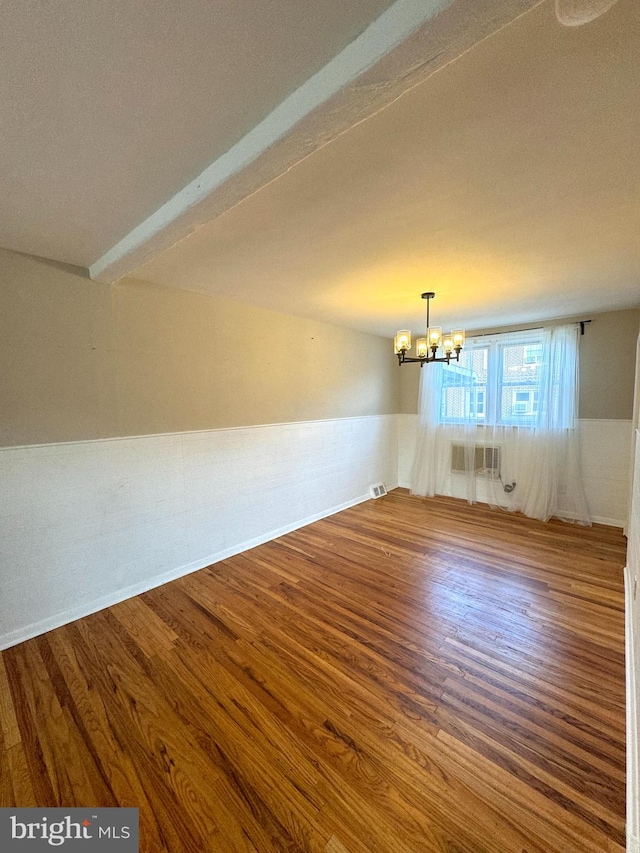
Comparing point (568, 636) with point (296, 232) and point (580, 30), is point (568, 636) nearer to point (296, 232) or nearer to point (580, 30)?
point (580, 30)

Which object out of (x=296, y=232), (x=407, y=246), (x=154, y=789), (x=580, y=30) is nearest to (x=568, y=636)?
(x=154, y=789)

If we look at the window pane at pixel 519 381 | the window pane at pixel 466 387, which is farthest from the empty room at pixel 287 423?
the window pane at pixel 466 387

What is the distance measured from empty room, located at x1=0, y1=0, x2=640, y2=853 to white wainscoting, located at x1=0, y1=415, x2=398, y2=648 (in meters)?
0.02

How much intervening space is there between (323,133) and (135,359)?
1.99m

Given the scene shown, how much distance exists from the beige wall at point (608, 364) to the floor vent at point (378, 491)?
2.61m

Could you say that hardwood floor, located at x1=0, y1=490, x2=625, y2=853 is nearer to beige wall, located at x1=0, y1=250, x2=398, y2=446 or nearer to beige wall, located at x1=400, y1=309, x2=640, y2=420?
beige wall, located at x1=0, y1=250, x2=398, y2=446

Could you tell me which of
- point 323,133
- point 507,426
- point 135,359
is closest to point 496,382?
point 507,426

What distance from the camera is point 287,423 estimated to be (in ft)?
11.4

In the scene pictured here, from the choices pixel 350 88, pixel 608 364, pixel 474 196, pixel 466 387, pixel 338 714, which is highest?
pixel 474 196

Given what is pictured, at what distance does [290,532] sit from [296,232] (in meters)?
2.87

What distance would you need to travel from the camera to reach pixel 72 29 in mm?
748

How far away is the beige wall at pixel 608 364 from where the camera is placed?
11.1 feet

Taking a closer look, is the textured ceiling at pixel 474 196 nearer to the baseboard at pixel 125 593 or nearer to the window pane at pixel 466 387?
the window pane at pixel 466 387

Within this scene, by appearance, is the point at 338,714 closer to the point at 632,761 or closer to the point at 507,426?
the point at 632,761
